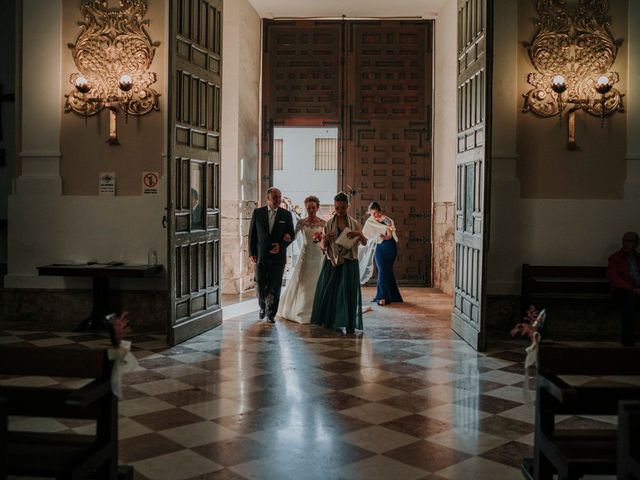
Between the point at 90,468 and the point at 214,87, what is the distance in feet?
20.9

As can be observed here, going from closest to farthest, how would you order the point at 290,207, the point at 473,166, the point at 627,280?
the point at 627,280 < the point at 473,166 < the point at 290,207

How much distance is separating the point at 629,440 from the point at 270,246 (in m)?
6.95

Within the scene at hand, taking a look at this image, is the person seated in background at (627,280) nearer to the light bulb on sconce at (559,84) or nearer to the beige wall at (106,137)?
the light bulb on sconce at (559,84)

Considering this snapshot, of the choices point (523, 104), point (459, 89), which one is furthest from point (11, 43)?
point (523, 104)

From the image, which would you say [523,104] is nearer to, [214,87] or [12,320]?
[214,87]

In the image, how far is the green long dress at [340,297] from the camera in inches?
345

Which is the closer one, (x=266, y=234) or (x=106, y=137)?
(x=106, y=137)

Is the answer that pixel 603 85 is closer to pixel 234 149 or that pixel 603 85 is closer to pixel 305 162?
pixel 234 149

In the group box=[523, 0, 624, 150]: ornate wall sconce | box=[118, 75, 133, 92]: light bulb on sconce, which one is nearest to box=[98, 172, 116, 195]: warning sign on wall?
box=[118, 75, 133, 92]: light bulb on sconce

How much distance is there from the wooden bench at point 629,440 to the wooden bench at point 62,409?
210 centimetres

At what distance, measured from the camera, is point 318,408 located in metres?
5.52

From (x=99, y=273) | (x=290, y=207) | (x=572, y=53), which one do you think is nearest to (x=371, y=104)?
(x=290, y=207)

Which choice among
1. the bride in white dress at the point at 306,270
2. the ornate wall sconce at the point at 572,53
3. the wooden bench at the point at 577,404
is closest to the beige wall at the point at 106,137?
the bride in white dress at the point at 306,270

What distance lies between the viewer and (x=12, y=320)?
29.3 feet
